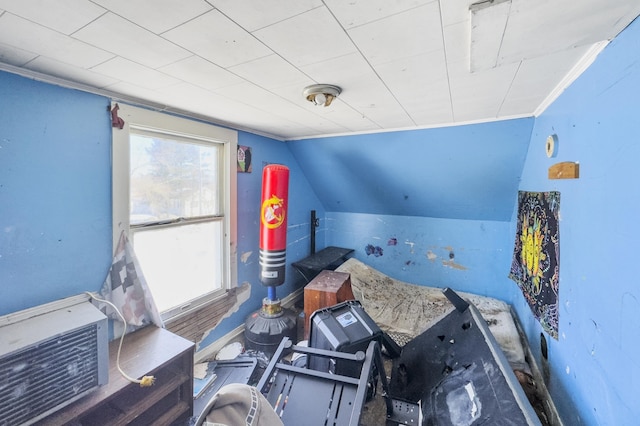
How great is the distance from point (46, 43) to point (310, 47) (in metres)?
1.00

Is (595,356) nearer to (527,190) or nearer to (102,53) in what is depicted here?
(527,190)

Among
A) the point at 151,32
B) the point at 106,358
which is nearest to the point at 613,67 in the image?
the point at 151,32

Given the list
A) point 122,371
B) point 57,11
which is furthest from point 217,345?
point 57,11

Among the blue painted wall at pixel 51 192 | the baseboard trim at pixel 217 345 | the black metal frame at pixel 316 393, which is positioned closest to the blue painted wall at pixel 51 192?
the blue painted wall at pixel 51 192

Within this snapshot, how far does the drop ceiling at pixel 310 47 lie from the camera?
82 centimetres

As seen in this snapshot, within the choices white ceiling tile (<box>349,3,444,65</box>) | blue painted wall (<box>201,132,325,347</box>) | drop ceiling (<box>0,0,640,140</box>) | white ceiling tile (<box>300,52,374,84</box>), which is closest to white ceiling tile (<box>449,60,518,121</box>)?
drop ceiling (<box>0,0,640,140</box>)

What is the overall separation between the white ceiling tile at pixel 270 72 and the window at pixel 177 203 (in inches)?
35.9

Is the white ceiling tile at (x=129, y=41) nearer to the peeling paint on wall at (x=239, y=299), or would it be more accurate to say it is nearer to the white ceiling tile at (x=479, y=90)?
the white ceiling tile at (x=479, y=90)

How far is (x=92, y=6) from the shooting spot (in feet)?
2.62

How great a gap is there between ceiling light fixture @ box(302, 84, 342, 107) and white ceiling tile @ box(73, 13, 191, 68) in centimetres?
62

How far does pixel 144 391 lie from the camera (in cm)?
145

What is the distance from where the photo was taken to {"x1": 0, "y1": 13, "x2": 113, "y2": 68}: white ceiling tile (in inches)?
35.5

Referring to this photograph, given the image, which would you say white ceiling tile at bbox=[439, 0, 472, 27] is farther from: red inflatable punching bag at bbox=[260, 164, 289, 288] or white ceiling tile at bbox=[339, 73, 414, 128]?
red inflatable punching bag at bbox=[260, 164, 289, 288]

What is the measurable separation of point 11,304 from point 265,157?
6.72 feet
